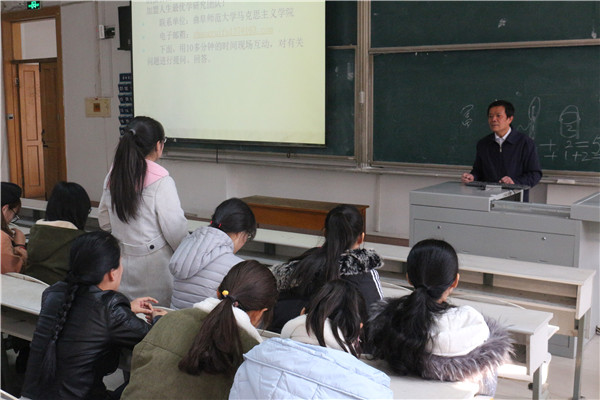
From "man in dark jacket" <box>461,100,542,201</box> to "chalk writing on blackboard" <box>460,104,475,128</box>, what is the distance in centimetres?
85

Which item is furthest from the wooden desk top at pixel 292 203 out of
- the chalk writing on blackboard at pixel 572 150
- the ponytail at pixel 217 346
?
the ponytail at pixel 217 346

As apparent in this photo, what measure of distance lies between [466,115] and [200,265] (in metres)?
3.29

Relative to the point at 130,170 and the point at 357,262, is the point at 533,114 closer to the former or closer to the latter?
the point at 357,262

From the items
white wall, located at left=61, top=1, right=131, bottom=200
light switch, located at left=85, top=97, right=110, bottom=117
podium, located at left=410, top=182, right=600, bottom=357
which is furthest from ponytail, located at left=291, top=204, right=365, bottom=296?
light switch, located at left=85, top=97, right=110, bottom=117

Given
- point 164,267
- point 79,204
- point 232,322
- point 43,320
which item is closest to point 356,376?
point 232,322

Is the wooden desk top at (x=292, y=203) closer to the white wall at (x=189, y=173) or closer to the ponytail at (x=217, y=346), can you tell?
the white wall at (x=189, y=173)

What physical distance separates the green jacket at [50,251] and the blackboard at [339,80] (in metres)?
3.19

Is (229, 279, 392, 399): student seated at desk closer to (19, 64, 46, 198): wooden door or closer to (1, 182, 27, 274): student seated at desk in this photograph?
(1, 182, 27, 274): student seated at desk

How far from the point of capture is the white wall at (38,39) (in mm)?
8719

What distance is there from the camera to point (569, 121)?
4535mm

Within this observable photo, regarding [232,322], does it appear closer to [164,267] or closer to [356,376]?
[356,376]

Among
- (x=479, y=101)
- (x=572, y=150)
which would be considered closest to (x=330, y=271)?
(x=572, y=150)

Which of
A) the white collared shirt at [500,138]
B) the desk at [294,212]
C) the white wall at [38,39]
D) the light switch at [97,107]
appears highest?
the white wall at [38,39]

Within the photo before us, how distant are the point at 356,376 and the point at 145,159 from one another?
61.3 inches
